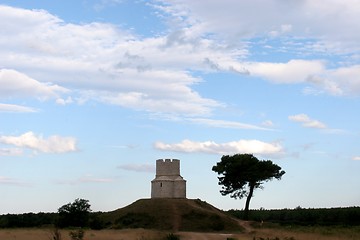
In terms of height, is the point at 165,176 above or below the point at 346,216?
above

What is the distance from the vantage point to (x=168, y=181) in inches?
2960

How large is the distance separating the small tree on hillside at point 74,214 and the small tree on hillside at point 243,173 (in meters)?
22.7

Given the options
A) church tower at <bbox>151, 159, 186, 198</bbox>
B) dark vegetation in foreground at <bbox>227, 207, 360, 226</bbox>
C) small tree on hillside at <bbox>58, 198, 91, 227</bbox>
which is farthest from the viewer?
church tower at <bbox>151, 159, 186, 198</bbox>

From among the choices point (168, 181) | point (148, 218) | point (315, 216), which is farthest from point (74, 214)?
point (315, 216)

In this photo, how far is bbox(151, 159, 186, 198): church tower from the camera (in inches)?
2963

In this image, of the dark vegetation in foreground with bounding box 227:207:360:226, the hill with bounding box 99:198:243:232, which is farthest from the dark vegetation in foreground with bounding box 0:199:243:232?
the dark vegetation in foreground with bounding box 227:207:360:226

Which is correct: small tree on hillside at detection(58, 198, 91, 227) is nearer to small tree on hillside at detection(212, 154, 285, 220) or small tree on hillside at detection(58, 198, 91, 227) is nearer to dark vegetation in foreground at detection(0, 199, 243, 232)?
dark vegetation in foreground at detection(0, 199, 243, 232)

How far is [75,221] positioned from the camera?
5981 centimetres

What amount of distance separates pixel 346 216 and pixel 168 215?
27.7m

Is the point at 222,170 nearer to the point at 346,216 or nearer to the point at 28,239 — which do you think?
the point at 346,216

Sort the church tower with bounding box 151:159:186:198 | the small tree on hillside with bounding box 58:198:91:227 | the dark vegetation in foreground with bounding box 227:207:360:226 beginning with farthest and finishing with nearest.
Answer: the church tower with bounding box 151:159:186:198 → the dark vegetation in foreground with bounding box 227:207:360:226 → the small tree on hillside with bounding box 58:198:91:227

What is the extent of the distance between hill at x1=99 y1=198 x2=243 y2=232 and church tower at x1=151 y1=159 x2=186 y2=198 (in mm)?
2273

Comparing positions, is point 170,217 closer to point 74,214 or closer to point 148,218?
point 148,218

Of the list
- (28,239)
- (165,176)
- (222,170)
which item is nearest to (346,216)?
(222,170)
